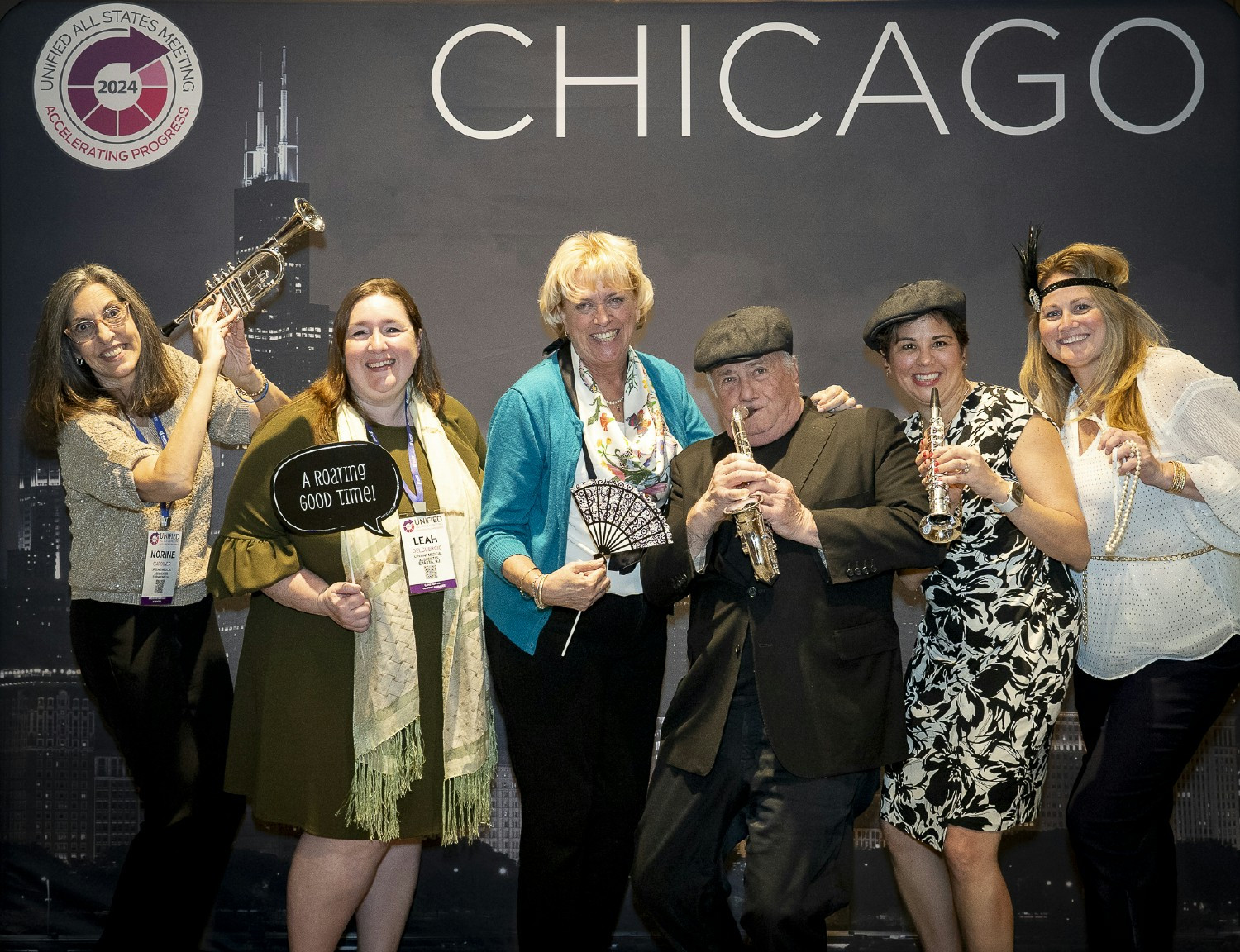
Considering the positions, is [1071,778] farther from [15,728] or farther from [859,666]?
[15,728]

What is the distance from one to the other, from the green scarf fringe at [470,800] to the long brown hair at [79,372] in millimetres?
1574

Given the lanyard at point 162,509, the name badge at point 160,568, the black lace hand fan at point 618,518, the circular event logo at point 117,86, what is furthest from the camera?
the circular event logo at point 117,86

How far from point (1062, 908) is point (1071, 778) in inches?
19.5

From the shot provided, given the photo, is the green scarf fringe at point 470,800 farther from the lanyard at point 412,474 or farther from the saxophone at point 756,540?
the saxophone at point 756,540

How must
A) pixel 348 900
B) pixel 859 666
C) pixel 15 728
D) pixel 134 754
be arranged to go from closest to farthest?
pixel 859 666, pixel 348 900, pixel 134 754, pixel 15 728

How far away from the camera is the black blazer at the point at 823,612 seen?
265 centimetres

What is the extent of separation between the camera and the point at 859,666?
2.71 m

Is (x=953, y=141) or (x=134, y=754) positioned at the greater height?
(x=953, y=141)

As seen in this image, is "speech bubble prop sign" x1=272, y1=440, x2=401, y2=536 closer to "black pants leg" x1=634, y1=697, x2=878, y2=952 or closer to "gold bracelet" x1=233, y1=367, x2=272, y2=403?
"gold bracelet" x1=233, y1=367, x2=272, y2=403

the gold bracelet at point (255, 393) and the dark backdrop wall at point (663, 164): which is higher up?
the dark backdrop wall at point (663, 164)

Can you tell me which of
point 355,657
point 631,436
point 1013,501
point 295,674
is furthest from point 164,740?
point 1013,501

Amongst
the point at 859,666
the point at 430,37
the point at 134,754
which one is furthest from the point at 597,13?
the point at 134,754

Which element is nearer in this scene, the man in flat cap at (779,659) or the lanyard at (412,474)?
the man in flat cap at (779,659)

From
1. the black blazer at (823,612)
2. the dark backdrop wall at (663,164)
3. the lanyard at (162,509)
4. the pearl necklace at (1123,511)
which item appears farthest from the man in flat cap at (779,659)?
the lanyard at (162,509)
